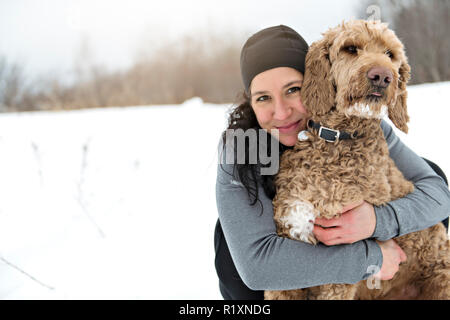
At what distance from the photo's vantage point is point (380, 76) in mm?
1474

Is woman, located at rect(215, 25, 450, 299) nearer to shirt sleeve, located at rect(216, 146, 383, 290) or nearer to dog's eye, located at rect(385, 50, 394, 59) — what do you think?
shirt sleeve, located at rect(216, 146, 383, 290)

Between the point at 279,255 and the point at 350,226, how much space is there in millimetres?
381

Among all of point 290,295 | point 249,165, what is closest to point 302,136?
point 249,165

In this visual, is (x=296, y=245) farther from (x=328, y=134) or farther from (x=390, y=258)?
(x=328, y=134)

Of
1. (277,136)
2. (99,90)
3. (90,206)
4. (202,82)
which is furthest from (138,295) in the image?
(202,82)

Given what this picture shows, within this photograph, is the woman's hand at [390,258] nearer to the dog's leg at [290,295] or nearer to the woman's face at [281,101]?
the dog's leg at [290,295]

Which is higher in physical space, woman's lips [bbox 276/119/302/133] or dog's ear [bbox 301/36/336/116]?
dog's ear [bbox 301/36/336/116]

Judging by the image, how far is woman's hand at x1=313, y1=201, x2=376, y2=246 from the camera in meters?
1.61

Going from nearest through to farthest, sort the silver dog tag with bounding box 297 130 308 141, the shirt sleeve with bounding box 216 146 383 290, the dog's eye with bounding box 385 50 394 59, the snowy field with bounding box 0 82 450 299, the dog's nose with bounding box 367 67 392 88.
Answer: the dog's nose with bounding box 367 67 392 88 < the shirt sleeve with bounding box 216 146 383 290 < the dog's eye with bounding box 385 50 394 59 < the silver dog tag with bounding box 297 130 308 141 < the snowy field with bounding box 0 82 450 299

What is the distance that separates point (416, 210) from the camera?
168cm

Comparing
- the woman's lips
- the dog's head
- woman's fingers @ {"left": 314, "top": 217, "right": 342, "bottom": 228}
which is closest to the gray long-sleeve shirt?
woman's fingers @ {"left": 314, "top": 217, "right": 342, "bottom": 228}

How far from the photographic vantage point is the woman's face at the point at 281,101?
5.79 ft

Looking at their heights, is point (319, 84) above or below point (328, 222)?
above

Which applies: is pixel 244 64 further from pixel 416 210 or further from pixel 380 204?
pixel 416 210
